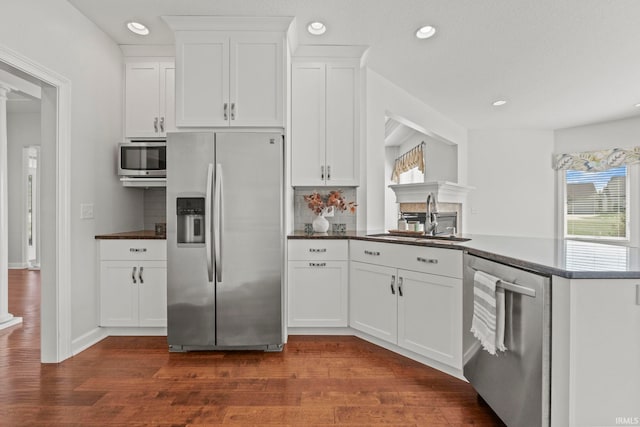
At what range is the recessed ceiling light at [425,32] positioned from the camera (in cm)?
293

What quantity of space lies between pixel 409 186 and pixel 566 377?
4117 millimetres

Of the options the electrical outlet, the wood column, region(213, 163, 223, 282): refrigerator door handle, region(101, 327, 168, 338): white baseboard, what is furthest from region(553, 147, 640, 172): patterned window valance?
the wood column

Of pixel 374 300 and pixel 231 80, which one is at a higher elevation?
pixel 231 80

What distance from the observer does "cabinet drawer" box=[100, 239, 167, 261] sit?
2.97 metres

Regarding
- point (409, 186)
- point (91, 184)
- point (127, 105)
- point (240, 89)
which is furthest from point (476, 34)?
point (91, 184)

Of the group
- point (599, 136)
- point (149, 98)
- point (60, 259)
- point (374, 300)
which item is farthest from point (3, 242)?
point (599, 136)

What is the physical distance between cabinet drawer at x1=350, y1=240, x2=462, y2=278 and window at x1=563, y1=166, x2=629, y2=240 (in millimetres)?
5090

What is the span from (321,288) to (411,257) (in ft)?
2.89

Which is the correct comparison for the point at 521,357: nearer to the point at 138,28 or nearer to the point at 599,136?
the point at 138,28

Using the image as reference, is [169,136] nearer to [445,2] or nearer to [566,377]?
[445,2]

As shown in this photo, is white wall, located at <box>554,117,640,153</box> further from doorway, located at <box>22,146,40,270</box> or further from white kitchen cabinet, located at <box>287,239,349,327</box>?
doorway, located at <box>22,146,40,270</box>

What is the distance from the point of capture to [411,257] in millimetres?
2527

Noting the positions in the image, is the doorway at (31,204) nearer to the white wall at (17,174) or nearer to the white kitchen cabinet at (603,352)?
the white wall at (17,174)

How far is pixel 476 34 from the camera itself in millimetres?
2992
